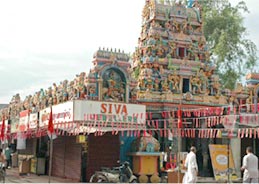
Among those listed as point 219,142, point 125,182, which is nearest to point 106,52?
point 125,182

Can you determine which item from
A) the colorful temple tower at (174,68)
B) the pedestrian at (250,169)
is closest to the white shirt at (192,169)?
the pedestrian at (250,169)

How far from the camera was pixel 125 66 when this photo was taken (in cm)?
2006

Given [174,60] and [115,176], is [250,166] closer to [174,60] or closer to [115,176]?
[115,176]

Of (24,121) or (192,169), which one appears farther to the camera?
(24,121)

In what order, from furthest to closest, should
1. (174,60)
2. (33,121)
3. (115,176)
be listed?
(174,60)
(33,121)
(115,176)

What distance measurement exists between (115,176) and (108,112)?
9.95 feet

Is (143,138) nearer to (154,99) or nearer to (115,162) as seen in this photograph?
(115,162)

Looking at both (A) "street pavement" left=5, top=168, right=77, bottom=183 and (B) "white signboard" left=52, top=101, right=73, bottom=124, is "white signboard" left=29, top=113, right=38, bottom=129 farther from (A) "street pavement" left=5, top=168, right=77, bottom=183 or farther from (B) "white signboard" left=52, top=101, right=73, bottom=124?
(B) "white signboard" left=52, top=101, right=73, bottom=124

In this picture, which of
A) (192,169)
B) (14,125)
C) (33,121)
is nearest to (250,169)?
(192,169)

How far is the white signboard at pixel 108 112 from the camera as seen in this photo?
16594 millimetres

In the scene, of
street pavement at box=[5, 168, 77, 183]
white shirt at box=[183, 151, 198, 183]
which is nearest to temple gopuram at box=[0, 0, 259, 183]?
Answer: street pavement at box=[5, 168, 77, 183]

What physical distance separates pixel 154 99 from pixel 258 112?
6156 millimetres

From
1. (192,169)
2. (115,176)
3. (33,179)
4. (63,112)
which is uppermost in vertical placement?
(63,112)

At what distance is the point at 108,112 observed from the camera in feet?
56.7
